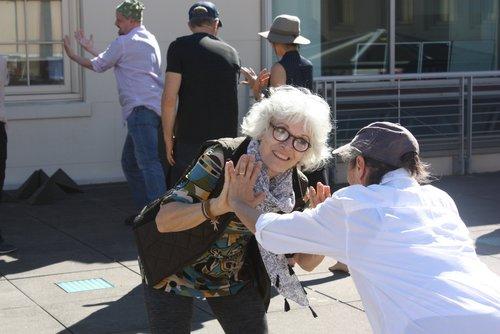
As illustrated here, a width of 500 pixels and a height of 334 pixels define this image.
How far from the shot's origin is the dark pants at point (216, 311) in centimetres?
402

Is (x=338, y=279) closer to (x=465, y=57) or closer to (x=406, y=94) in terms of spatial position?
(x=406, y=94)

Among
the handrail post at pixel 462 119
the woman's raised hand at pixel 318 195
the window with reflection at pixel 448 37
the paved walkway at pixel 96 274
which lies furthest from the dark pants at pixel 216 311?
the window with reflection at pixel 448 37

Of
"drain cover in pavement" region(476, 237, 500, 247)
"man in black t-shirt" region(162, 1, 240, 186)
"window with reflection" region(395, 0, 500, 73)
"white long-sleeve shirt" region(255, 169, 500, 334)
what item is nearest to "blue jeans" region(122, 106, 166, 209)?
"man in black t-shirt" region(162, 1, 240, 186)

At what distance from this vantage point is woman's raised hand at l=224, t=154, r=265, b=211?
11.9 ft

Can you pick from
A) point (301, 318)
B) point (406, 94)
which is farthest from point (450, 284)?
point (406, 94)

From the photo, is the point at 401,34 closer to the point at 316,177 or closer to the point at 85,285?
the point at 316,177

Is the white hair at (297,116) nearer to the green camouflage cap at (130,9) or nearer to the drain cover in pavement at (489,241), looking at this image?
the drain cover in pavement at (489,241)

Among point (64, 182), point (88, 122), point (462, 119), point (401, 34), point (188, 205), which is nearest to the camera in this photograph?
point (188, 205)

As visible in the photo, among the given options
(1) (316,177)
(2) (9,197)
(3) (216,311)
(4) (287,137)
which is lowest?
(2) (9,197)

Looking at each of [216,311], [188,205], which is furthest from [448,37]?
[188,205]

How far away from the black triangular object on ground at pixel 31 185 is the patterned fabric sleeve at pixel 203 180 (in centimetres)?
633

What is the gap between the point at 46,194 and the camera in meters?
9.76

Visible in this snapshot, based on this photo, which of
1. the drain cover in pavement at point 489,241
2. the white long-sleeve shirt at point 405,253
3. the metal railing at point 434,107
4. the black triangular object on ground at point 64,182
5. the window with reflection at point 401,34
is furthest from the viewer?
the window with reflection at point 401,34

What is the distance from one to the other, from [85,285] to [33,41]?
4.54 metres
